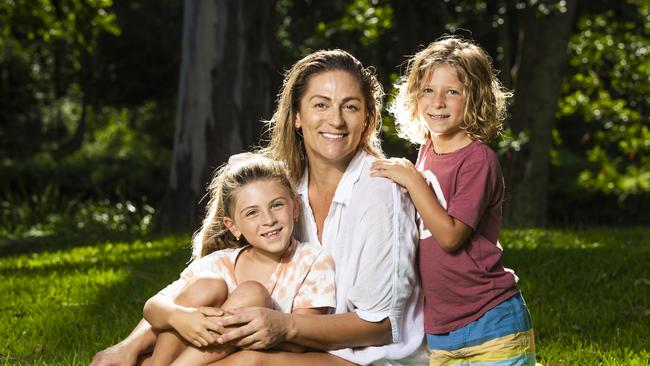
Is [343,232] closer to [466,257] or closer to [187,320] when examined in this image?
[466,257]

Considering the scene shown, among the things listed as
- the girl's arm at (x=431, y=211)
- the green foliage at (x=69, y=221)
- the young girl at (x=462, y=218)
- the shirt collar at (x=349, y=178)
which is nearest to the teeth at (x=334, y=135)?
the shirt collar at (x=349, y=178)

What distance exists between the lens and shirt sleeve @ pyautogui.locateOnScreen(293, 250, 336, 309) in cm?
361

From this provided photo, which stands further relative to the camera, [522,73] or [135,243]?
[522,73]

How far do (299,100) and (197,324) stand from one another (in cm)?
108

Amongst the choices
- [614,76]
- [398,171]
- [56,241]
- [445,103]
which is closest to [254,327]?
[398,171]

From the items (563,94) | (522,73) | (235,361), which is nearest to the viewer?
(235,361)

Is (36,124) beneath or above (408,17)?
beneath

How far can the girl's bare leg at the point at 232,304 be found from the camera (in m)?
3.47

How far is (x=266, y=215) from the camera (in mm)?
3691

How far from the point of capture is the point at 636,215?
18672 millimetres

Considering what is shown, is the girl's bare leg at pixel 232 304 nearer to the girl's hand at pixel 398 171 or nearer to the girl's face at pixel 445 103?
the girl's hand at pixel 398 171

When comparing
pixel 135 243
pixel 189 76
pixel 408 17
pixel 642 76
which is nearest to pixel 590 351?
pixel 135 243

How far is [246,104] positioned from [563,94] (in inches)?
373

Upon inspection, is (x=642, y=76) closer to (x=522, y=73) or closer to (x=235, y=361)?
(x=522, y=73)
